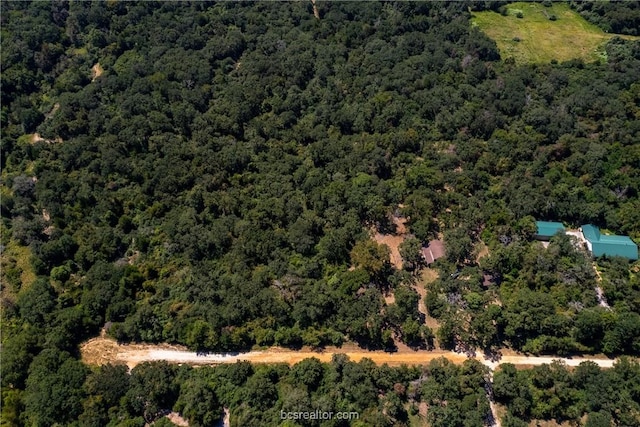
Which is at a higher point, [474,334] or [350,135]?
[350,135]

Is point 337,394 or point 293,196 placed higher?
point 293,196

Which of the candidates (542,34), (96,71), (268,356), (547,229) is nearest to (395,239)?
(547,229)

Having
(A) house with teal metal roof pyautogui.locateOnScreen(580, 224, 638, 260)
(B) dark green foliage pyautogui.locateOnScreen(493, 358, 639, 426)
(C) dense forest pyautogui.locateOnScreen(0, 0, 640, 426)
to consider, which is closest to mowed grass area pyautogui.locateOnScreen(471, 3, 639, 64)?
(C) dense forest pyautogui.locateOnScreen(0, 0, 640, 426)

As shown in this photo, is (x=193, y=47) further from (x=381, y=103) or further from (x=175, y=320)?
(x=175, y=320)

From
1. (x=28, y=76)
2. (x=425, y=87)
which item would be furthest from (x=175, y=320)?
(x=28, y=76)

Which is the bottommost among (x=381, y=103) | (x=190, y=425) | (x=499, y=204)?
(x=190, y=425)

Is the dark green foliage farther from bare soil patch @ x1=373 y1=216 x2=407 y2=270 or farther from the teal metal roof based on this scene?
bare soil patch @ x1=373 y1=216 x2=407 y2=270

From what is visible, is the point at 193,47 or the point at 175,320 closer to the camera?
the point at 175,320

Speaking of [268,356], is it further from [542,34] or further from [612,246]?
[542,34]
